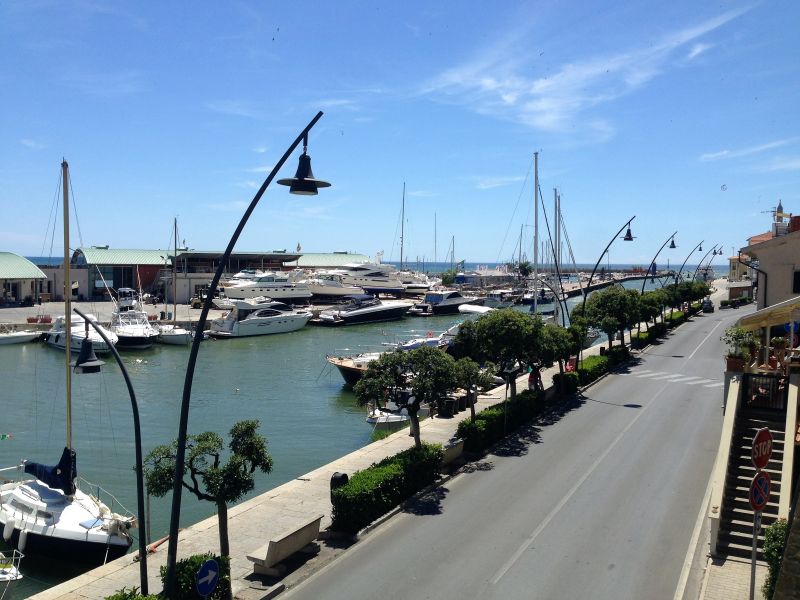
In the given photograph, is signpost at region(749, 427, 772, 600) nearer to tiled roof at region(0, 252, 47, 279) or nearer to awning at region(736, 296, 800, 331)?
awning at region(736, 296, 800, 331)

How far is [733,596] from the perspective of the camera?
1133cm

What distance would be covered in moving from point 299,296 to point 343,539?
69.8m

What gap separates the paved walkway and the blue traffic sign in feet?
5.14

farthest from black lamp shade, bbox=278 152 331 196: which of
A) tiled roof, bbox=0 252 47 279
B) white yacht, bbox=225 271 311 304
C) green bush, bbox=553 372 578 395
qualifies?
tiled roof, bbox=0 252 47 279

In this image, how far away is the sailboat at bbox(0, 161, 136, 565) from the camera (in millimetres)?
15750

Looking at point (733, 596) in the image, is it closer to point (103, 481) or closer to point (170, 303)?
point (103, 481)

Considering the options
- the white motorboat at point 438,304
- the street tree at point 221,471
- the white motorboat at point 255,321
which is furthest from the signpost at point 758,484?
the white motorboat at point 438,304

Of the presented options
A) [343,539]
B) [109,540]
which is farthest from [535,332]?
[109,540]

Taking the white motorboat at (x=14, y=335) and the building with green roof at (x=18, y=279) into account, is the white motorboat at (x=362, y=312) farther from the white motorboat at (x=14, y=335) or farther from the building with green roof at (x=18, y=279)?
the building with green roof at (x=18, y=279)

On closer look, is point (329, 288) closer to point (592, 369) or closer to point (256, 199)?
point (592, 369)

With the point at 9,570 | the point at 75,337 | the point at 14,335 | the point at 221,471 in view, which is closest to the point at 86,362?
the point at 221,471

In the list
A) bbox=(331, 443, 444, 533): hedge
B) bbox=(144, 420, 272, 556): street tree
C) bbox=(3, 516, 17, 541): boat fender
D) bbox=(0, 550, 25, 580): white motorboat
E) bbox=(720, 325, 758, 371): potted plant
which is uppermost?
bbox=(720, 325, 758, 371): potted plant

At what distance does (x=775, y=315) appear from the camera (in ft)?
62.5

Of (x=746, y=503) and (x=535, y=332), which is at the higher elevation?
(x=535, y=332)
